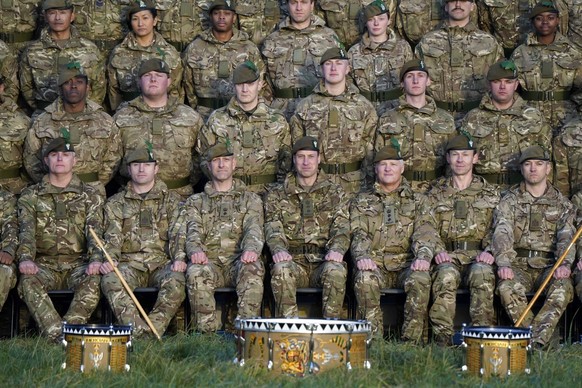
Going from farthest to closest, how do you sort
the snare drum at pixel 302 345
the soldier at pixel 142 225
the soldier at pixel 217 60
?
the soldier at pixel 217 60 → the soldier at pixel 142 225 → the snare drum at pixel 302 345

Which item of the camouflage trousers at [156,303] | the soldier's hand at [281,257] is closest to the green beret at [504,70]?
the soldier's hand at [281,257]

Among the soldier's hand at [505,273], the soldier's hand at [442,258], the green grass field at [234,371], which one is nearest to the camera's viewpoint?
the green grass field at [234,371]

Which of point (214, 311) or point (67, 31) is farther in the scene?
point (67, 31)

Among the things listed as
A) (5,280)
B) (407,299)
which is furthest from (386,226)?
(5,280)

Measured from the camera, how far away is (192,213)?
13.5 m

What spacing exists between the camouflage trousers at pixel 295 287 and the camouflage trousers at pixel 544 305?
138 centimetres

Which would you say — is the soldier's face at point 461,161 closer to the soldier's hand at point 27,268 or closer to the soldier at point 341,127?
the soldier at point 341,127

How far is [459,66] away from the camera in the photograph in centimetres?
1473

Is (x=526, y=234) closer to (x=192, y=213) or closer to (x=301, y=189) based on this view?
(x=301, y=189)

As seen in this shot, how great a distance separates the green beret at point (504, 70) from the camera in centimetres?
1386

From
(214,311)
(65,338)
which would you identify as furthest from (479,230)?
(65,338)

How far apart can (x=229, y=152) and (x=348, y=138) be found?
1.30 metres

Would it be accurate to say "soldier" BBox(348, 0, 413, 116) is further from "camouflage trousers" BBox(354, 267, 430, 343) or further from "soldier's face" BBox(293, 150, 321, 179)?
"camouflage trousers" BBox(354, 267, 430, 343)

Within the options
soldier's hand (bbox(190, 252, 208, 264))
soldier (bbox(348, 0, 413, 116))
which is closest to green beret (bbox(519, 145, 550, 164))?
soldier (bbox(348, 0, 413, 116))
